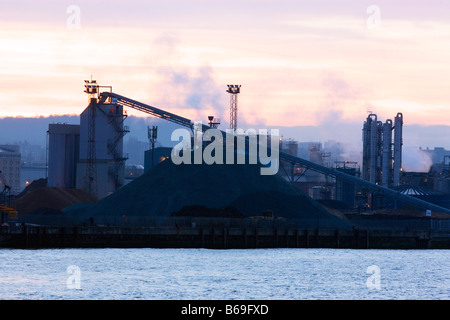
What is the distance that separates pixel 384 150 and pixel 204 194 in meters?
56.7

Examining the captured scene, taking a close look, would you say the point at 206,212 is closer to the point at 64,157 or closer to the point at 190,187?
the point at 190,187

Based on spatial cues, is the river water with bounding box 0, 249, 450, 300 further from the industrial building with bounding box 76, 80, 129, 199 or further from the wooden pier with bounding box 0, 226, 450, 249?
the industrial building with bounding box 76, 80, 129, 199

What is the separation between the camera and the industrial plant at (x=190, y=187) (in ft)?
372

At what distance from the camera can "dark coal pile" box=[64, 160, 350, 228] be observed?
115 meters

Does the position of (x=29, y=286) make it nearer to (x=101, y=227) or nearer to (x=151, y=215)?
(x=101, y=227)

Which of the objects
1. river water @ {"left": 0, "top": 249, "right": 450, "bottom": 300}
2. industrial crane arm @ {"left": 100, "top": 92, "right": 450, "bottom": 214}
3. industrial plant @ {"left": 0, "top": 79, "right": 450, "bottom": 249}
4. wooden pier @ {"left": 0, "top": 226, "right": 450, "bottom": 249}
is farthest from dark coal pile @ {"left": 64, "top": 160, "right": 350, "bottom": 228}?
industrial crane arm @ {"left": 100, "top": 92, "right": 450, "bottom": 214}

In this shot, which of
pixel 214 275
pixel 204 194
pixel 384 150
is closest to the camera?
pixel 214 275

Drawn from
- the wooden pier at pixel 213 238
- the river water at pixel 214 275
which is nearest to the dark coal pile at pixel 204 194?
the wooden pier at pixel 213 238

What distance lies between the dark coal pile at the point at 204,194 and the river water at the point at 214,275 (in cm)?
1583

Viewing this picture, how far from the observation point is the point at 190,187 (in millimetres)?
119688

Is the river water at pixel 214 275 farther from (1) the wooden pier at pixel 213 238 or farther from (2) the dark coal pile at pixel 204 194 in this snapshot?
(2) the dark coal pile at pixel 204 194

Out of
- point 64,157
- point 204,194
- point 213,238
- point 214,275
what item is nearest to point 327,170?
point 204,194

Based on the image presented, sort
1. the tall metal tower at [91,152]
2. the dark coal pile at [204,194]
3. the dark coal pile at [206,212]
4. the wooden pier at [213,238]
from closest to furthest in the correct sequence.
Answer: the wooden pier at [213,238], the dark coal pile at [206,212], the dark coal pile at [204,194], the tall metal tower at [91,152]
